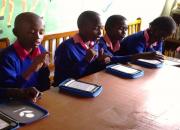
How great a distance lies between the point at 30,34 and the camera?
5.10 feet

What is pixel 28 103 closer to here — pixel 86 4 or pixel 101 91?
pixel 101 91

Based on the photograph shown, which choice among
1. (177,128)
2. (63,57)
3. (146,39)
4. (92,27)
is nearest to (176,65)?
(146,39)

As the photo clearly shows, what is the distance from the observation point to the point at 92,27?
6.23 feet

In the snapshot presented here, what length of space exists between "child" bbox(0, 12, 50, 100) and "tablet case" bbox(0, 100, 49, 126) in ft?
0.58

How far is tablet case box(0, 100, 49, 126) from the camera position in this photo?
3.55 feet

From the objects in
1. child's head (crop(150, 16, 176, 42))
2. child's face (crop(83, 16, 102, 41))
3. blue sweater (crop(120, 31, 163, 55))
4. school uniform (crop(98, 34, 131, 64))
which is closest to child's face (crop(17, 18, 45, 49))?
child's face (crop(83, 16, 102, 41))

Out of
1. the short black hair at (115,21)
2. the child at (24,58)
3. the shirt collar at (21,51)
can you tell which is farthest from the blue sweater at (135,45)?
the shirt collar at (21,51)

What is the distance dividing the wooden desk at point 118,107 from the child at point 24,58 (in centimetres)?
20

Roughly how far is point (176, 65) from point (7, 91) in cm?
129

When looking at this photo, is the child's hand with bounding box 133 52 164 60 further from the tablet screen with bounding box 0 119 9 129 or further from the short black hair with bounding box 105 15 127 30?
the tablet screen with bounding box 0 119 9 129

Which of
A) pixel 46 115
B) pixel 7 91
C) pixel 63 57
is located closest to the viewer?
pixel 46 115

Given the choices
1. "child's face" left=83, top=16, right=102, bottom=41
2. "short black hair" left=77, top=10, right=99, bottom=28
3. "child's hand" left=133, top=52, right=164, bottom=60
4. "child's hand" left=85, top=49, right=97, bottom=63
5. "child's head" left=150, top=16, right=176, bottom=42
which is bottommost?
"child's hand" left=133, top=52, right=164, bottom=60

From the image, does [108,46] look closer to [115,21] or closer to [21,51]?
[115,21]

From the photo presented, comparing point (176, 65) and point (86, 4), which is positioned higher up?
point (86, 4)
